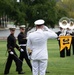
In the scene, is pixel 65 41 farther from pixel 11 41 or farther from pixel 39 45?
pixel 39 45

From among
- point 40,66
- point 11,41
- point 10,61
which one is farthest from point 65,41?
point 40,66

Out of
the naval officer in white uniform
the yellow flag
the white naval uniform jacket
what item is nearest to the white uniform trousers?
the naval officer in white uniform

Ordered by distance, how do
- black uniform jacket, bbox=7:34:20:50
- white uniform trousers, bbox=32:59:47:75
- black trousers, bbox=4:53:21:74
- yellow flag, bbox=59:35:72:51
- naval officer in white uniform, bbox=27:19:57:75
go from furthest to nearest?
yellow flag, bbox=59:35:72:51
black trousers, bbox=4:53:21:74
black uniform jacket, bbox=7:34:20:50
white uniform trousers, bbox=32:59:47:75
naval officer in white uniform, bbox=27:19:57:75

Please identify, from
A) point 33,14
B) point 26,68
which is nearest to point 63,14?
point 33,14

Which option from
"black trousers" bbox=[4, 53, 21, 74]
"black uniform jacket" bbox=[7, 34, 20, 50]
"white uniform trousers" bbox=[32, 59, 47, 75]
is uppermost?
"black uniform jacket" bbox=[7, 34, 20, 50]

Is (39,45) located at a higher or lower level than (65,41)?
higher

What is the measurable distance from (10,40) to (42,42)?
371 cm

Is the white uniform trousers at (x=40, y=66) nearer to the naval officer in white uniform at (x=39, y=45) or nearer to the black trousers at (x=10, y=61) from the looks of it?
the naval officer in white uniform at (x=39, y=45)

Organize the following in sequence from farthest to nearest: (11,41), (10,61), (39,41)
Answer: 1. (10,61)
2. (11,41)
3. (39,41)

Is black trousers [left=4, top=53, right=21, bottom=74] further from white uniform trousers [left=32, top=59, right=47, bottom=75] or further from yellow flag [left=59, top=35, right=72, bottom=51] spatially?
yellow flag [left=59, top=35, right=72, bottom=51]

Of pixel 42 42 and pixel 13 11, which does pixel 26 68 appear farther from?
pixel 13 11

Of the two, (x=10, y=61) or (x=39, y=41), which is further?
(x=10, y=61)

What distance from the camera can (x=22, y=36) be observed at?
1477 centimetres

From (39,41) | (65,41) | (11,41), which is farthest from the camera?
(65,41)
